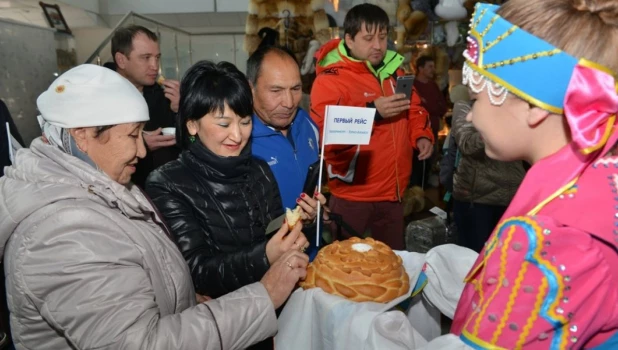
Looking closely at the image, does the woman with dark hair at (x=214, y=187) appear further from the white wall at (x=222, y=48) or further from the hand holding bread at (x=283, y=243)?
the white wall at (x=222, y=48)

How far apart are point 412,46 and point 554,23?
6.18m

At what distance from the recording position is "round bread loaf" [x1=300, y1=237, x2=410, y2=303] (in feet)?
4.59

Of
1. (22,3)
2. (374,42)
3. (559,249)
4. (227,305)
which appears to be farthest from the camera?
(22,3)

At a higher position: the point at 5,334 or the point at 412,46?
the point at 412,46

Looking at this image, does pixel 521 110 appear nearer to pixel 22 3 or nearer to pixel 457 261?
pixel 457 261

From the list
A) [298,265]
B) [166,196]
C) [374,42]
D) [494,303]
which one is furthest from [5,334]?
[374,42]

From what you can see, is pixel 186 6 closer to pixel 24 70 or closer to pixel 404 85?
pixel 24 70

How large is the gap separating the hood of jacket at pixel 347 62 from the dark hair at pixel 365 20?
0.13 meters

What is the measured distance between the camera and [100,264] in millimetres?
1133

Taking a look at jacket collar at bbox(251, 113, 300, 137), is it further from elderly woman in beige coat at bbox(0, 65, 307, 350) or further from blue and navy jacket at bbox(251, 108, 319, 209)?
elderly woman in beige coat at bbox(0, 65, 307, 350)

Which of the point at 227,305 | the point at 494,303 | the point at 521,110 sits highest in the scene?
the point at 521,110

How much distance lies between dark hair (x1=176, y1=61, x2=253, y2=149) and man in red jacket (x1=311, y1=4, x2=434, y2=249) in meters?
1.33

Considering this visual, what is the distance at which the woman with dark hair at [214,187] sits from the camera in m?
1.64

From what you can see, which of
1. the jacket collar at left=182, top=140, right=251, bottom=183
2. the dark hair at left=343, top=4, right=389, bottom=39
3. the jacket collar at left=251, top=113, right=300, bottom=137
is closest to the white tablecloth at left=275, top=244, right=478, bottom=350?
the jacket collar at left=182, top=140, right=251, bottom=183
